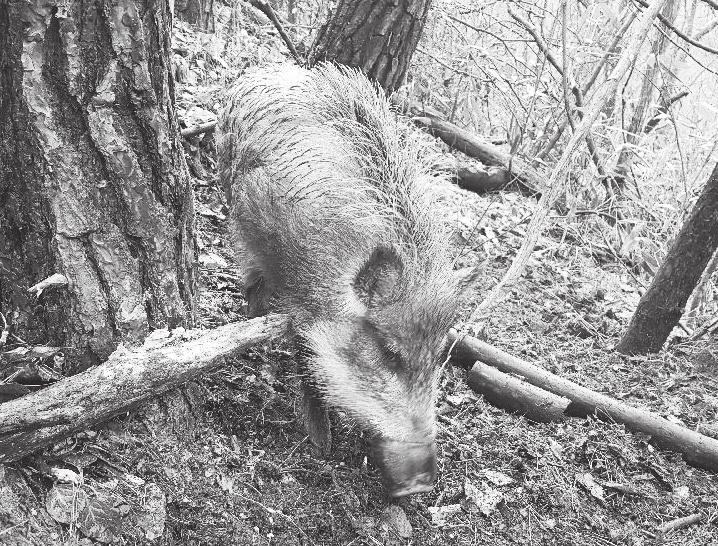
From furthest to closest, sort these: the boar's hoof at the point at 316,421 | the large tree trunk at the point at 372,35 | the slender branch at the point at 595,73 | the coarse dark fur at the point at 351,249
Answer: the slender branch at the point at 595,73
the large tree trunk at the point at 372,35
the boar's hoof at the point at 316,421
the coarse dark fur at the point at 351,249

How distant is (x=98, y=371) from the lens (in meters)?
2.38

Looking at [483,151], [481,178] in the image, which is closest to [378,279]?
[481,178]

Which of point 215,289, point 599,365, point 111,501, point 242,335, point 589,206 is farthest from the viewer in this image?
point 589,206

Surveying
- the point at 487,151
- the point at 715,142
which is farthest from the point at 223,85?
the point at 715,142

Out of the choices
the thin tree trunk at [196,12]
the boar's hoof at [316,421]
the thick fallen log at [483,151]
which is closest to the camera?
the boar's hoof at [316,421]

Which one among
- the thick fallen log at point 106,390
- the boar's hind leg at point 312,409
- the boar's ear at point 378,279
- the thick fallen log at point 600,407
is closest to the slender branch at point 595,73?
the thick fallen log at point 600,407

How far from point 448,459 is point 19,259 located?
2.25 m

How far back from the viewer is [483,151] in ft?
21.8

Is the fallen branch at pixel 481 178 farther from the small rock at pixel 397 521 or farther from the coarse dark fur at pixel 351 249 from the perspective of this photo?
the small rock at pixel 397 521

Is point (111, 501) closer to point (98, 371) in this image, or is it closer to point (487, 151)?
point (98, 371)

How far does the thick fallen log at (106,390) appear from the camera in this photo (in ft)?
6.98

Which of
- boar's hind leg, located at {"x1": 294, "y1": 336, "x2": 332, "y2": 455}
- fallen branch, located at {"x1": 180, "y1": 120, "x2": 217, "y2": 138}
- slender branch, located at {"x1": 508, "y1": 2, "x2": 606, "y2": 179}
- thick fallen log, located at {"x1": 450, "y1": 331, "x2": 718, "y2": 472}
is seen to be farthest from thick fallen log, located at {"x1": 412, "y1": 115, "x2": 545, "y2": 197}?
boar's hind leg, located at {"x1": 294, "y1": 336, "x2": 332, "y2": 455}

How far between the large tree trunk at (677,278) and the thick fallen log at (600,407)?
2.50 ft

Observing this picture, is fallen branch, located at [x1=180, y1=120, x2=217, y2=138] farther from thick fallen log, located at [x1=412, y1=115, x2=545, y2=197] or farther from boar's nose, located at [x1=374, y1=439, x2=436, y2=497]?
boar's nose, located at [x1=374, y1=439, x2=436, y2=497]
